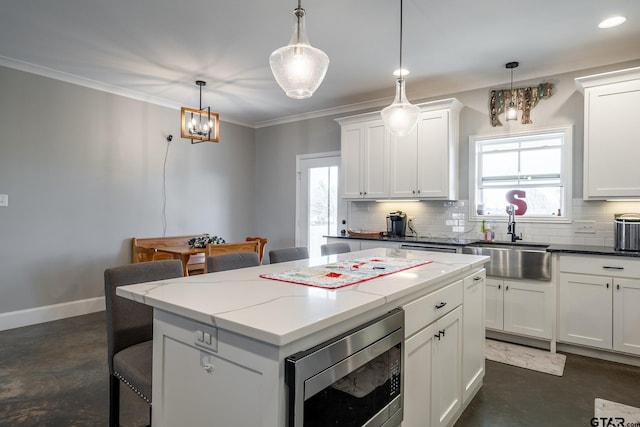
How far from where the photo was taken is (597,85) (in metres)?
3.28

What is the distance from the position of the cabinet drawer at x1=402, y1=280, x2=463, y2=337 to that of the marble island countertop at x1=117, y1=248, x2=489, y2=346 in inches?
2.4

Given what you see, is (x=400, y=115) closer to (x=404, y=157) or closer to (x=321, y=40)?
(x=321, y=40)

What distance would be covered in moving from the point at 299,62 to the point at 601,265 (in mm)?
3016

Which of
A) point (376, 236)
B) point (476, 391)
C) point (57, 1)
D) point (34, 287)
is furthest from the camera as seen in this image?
point (376, 236)

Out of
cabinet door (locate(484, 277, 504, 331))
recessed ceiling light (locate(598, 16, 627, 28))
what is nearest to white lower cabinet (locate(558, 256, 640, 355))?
cabinet door (locate(484, 277, 504, 331))

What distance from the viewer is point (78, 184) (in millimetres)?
4246

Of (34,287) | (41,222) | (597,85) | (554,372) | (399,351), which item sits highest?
(597,85)

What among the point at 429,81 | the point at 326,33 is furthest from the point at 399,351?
the point at 429,81

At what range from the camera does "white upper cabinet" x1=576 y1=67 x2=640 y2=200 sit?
316cm

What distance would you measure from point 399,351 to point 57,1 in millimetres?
3299

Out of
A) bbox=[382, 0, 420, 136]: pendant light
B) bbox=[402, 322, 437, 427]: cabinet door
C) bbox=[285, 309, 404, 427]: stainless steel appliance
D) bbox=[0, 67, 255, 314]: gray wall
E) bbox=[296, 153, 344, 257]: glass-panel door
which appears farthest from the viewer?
bbox=[296, 153, 344, 257]: glass-panel door

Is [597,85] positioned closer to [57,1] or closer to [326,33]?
[326,33]

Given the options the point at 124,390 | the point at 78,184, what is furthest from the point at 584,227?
the point at 78,184

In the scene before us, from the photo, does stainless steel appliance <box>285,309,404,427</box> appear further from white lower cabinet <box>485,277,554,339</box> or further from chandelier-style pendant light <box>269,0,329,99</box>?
white lower cabinet <box>485,277,554,339</box>
